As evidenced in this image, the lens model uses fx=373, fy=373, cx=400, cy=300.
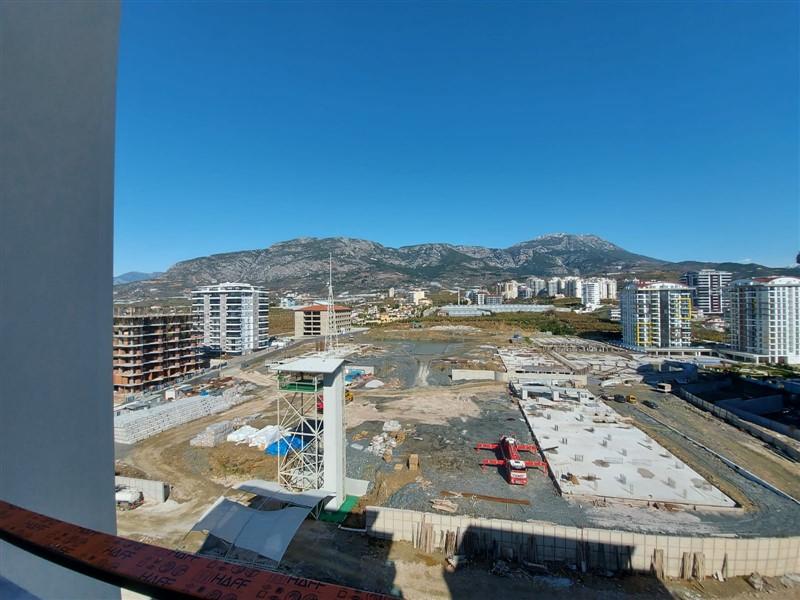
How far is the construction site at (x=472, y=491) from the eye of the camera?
4836mm

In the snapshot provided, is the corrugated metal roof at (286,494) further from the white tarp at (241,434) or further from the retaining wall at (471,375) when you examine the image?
the retaining wall at (471,375)

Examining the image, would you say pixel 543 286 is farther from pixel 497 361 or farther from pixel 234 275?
pixel 234 275

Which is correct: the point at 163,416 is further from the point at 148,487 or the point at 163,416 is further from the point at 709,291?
the point at 709,291

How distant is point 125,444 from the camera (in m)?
9.06

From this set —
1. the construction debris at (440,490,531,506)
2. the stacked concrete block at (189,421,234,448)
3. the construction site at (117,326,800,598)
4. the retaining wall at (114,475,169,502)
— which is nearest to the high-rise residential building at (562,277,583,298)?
the construction site at (117,326,800,598)

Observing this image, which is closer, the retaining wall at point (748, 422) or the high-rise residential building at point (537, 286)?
the retaining wall at point (748, 422)

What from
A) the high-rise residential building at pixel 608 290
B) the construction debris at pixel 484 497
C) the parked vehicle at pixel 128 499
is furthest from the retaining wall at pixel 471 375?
the high-rise residential building at pixel 608 290

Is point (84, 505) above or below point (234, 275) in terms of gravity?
below

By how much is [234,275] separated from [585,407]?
93.5m

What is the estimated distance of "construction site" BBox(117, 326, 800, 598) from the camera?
4836 mm

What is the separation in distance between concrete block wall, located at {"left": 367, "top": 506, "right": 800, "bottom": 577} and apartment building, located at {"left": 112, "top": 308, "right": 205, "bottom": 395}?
47.2ft

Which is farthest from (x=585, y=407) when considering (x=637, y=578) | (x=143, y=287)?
(x=143, y=287)

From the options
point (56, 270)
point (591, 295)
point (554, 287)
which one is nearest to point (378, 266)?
point (554, 287)

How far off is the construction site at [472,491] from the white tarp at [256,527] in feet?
0.06
